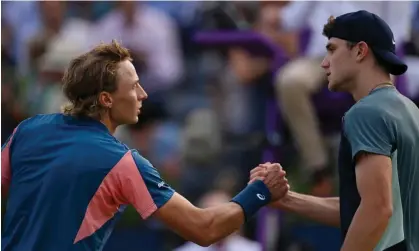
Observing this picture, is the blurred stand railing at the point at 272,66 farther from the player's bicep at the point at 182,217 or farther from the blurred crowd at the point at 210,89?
the player's bicep at the point at 182,217

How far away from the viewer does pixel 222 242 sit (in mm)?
7891

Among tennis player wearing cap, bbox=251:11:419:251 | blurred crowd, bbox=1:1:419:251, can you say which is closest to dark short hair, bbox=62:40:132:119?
tennis player wearing cap, bbox=251:11:419:251

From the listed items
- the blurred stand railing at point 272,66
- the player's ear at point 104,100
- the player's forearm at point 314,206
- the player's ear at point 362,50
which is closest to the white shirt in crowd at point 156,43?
the blurred stand railing at point 272,66

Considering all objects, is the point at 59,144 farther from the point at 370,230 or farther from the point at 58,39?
the point at 58,39

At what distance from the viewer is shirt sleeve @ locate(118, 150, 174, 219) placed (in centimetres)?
425

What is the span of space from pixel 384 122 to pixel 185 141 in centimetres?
453

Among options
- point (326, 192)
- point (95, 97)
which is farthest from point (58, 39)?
point (95, 97)

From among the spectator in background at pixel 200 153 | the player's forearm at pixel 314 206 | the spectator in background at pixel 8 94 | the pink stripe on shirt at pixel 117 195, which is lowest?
the spectator in background at pixel 200 153

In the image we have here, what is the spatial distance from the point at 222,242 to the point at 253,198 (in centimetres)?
338

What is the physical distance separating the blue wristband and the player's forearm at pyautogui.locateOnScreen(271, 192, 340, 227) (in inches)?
7.8

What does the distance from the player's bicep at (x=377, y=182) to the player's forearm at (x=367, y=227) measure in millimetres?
25

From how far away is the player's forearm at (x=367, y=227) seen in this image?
157 inches

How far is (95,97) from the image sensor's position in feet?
14.5

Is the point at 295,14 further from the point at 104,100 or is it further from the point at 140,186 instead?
the point at 140,186
